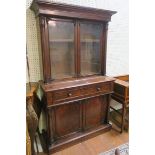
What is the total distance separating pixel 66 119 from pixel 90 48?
1031 mm

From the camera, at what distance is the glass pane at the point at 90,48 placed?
1962 millimetres

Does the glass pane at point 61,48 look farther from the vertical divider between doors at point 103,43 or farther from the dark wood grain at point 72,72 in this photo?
the vertical divider between doors at point 103,43

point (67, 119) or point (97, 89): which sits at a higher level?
point (97, 89)

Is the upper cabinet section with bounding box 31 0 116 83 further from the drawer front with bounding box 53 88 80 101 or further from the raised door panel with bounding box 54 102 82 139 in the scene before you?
the raised door panel with bounding box 54 102 82 139

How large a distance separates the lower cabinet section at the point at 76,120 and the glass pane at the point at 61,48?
1.42 feet

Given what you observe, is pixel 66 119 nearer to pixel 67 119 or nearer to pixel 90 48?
pixel 67 119

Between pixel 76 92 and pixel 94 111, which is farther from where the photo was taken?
pixel 94 111

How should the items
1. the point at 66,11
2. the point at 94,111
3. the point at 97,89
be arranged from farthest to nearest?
the point at 94,111 < the point at 97,89 < the point at 66,11

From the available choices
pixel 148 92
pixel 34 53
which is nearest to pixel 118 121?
pixel 34 53

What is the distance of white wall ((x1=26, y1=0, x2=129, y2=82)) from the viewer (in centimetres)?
193

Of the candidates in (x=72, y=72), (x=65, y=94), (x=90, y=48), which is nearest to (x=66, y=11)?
(x=90, y=48)

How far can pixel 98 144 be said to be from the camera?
2.05 m
